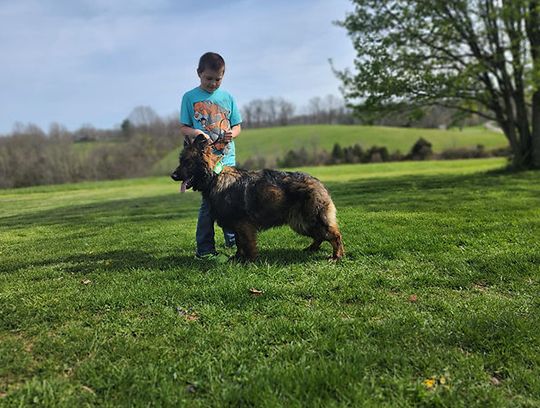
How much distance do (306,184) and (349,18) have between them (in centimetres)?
1602

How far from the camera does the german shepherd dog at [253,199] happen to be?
573cm

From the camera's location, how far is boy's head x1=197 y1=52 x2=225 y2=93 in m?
5.80

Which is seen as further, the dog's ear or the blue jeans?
the blue jeans

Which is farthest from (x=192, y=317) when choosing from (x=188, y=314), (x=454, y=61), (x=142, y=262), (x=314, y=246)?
(x=454, y=61)

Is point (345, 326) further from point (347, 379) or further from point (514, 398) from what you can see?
point (514, 398)

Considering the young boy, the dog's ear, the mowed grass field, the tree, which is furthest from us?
the tree

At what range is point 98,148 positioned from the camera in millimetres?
59906

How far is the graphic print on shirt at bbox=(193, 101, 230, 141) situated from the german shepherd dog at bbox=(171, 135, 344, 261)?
40 cm

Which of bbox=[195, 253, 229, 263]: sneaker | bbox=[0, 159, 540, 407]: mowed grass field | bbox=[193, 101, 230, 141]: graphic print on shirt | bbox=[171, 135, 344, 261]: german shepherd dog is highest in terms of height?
bbox=[193, 101, 230, 141]: graphic print on shirt

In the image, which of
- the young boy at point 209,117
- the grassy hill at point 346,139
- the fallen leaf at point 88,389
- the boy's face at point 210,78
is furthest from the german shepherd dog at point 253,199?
the grassy hill at point 346,139

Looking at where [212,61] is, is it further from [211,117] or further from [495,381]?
[495,381]

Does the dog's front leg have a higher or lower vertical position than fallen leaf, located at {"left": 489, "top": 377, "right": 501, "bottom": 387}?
higher

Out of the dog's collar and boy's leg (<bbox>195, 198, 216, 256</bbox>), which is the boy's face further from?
boy's leg (<bbox>195, 198, 216, 256</bbox>)

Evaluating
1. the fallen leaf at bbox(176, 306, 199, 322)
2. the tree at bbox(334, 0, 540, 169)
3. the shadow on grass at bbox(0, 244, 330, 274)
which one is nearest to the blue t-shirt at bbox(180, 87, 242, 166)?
the shadow on grass at bbox(0, 244, 330, 274)
